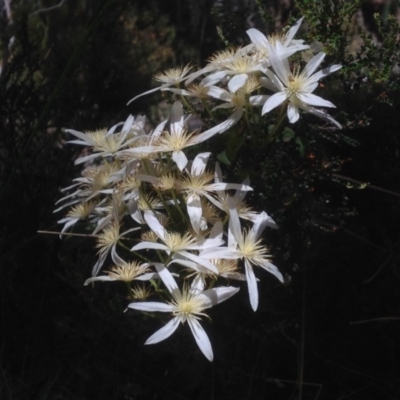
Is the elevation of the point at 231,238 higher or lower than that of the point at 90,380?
higher

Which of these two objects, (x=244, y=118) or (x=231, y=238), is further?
(x=244, y=118)

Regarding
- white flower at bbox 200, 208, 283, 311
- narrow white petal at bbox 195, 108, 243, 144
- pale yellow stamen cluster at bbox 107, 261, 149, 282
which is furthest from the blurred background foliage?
pale yellow stamen cluster at bbox 107, 261, 149, 282

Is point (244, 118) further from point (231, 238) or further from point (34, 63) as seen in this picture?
point (34, 63)

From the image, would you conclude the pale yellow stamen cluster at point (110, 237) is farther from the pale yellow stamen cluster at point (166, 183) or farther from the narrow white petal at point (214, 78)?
the narrow white petal at point (214, 78)

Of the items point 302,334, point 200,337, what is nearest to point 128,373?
point 302,334

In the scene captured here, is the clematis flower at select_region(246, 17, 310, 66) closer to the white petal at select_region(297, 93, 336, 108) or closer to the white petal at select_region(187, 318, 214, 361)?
the white petal at select_region(297, 93, 336, 108)

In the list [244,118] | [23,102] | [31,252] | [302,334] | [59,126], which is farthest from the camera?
[59,126]

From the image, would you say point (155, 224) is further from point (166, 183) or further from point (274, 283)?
point (274, 283)
